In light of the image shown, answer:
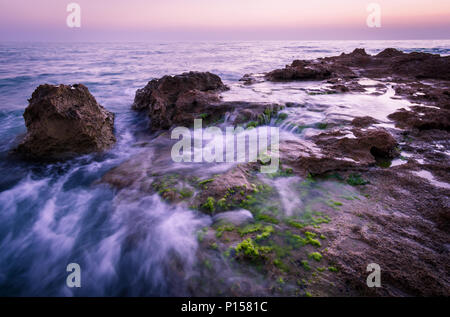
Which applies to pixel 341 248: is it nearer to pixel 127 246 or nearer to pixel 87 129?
pixel 127 246

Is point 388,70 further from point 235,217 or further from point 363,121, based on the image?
point 235,217

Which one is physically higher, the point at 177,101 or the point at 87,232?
the point at 177,101

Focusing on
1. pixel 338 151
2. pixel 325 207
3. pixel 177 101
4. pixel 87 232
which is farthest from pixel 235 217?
pixel 177 101

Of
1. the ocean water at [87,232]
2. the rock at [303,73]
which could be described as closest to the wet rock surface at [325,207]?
the ocean water at [87,232]

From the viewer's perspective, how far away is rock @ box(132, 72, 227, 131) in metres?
→ 6.66

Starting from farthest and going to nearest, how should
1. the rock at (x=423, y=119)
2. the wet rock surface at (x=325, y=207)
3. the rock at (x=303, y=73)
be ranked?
the rock at (x=303, y=73) → the rock at (x=423, y=119) → the wet rock surface at (x=325, y=207)

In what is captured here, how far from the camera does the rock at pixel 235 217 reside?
274 cm

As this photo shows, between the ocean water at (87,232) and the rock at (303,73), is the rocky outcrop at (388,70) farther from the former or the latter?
the ocean water at (87,232)

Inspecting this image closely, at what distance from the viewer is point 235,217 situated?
9.25ft

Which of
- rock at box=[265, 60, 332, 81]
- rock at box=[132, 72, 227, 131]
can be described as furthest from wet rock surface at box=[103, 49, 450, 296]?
rock at box=[265, 60, 332, 81]

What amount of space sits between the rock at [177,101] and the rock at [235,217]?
4.00 m

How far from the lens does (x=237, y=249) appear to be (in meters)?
2.33

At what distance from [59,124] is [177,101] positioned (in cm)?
318
